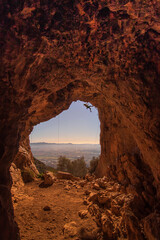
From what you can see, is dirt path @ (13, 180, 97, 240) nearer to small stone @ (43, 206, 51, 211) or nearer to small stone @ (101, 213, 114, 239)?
small stone @ (43, 206, 51, 211)

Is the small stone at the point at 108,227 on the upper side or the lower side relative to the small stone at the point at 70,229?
upper

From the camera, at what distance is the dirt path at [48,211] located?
13.1 ft

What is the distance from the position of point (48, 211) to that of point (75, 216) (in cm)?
122

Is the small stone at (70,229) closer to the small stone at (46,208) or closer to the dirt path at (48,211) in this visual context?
the dirt path at (48,211)

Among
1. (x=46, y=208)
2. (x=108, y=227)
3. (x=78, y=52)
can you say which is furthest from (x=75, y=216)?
(x=78, y=52)

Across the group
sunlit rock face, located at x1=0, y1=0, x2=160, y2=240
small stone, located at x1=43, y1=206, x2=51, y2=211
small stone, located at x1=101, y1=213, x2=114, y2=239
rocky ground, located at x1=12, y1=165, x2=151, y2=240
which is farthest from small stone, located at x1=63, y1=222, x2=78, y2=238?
sunlit rock face, located at x1=0, y1=0, x2=160, y2=240

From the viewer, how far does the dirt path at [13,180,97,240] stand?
3986 millimetres

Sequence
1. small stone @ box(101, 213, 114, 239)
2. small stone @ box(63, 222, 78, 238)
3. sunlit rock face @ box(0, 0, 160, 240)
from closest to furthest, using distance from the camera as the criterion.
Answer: sunlit rock face @ box(0, 0, 160, 240) < small stone @ box(101, 213, 114, 239) < small stone @ box(63, 222, 78, 238)

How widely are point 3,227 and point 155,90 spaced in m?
4.14

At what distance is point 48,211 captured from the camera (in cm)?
512

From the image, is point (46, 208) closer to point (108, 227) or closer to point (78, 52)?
point (108, 227)

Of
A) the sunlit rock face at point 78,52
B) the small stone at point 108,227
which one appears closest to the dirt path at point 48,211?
the small stone at point 108,227

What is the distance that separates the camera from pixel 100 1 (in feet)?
8.27

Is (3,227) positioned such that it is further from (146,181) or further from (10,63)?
(146,181)
